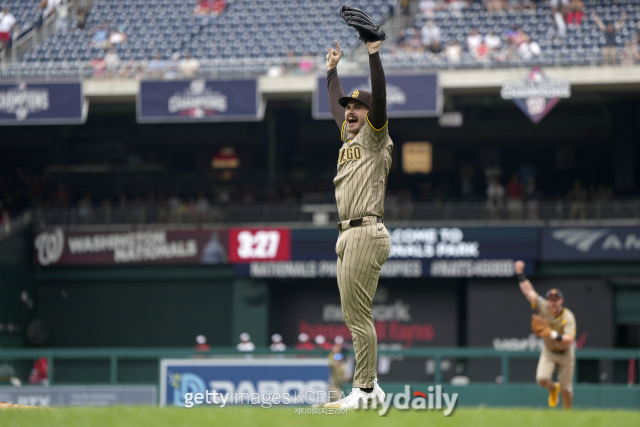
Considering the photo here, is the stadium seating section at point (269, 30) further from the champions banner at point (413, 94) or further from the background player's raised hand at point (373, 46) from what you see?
the background player's raised hand at point (373, 46)

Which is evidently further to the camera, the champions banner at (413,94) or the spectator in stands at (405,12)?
the spectator in stands at (405,12)

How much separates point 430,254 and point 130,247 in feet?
26.1

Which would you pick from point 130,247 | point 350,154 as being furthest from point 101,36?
point 350,154

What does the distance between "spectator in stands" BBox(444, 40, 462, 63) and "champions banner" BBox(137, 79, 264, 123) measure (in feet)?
16.4

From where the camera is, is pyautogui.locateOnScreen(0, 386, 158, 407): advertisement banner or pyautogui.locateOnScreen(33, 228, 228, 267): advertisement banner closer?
pyautogui.locateOnScreen(0, 386, 158, 407): advertisement banner

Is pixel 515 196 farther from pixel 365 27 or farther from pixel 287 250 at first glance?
pixel 365 27

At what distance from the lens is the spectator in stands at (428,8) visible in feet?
74.1

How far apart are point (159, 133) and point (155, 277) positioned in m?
5.74

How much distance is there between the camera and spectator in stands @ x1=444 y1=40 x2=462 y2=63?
1980 centimetres

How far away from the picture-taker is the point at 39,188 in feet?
79.7

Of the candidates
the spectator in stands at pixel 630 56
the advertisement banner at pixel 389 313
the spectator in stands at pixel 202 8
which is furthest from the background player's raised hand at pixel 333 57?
the spectator in stands at pixel 202 8

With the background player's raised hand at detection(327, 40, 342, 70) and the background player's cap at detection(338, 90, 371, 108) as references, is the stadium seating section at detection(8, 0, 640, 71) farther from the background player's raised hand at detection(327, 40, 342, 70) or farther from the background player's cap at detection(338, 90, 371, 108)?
the background player's cap at detection(338, 90, 371, 108)

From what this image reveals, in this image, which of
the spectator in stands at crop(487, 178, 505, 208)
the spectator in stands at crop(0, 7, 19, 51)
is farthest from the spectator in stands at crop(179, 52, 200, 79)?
the spectator in stands at crop(487, 178, 505, 208)

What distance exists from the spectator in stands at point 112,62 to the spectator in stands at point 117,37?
20.3 inches
